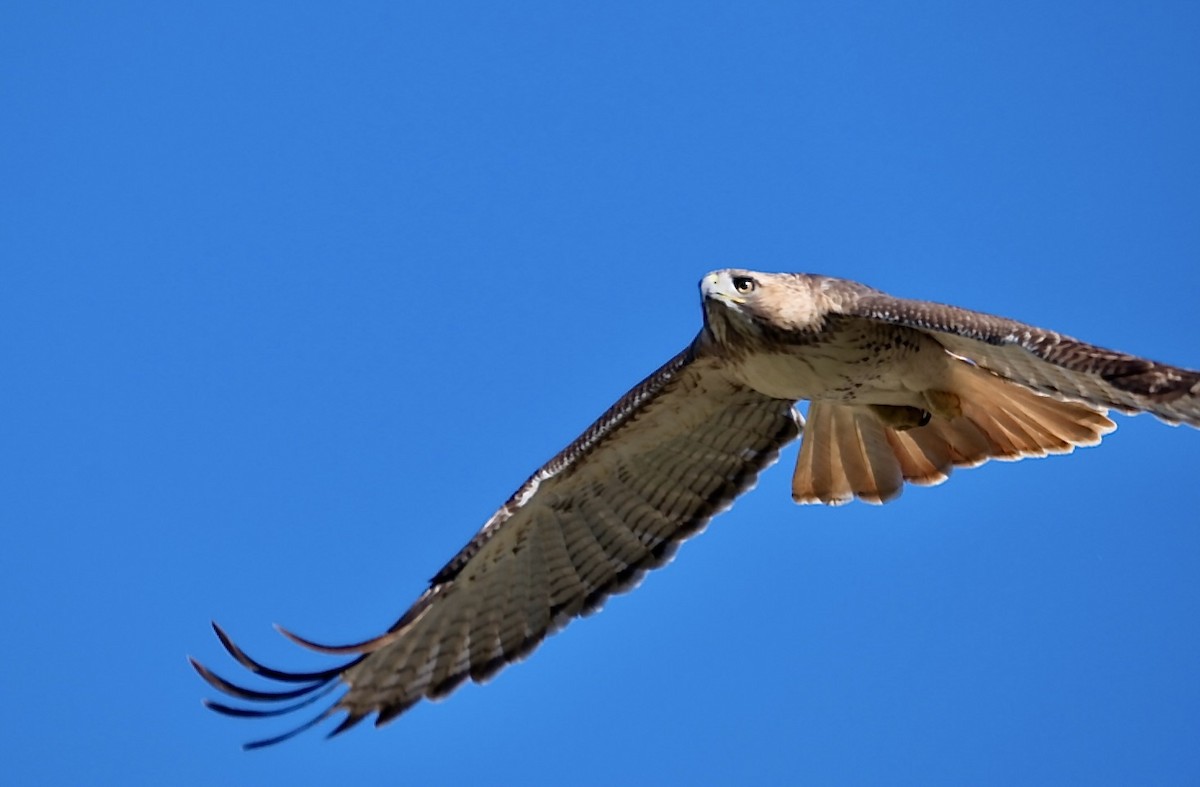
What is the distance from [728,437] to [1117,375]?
9.77 feet

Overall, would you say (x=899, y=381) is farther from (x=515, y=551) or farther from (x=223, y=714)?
(x=223, y=714)

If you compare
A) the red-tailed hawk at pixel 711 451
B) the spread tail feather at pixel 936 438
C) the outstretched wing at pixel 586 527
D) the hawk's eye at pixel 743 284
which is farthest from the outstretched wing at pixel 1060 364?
the outstretched wing at pixel 586 527

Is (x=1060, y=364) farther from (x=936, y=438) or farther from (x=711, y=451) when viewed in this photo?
(x=711, y=451)

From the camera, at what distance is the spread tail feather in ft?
30.9

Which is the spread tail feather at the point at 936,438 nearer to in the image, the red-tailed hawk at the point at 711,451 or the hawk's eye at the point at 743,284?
the red-tailed hawk at the point at 711,451

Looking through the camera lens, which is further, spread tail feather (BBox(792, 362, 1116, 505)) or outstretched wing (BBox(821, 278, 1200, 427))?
spread tail feather (BBox(792, 362, 1116, 505))

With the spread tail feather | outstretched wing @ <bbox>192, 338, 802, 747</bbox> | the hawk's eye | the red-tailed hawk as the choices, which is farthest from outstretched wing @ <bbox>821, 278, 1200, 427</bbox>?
outstretched wing @ <bbox>192, 338, 802, 747</bbox>

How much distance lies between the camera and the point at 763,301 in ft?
29.5

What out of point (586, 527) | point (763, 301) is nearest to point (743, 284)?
point (763, 301)

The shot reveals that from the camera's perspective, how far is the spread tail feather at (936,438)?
9.43 metres

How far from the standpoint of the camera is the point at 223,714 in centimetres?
841

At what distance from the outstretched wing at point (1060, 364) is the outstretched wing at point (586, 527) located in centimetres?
156

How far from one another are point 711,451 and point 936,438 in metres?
1.28

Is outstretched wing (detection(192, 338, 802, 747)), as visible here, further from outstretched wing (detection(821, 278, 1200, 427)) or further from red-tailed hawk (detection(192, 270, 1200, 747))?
outstretched wing (detection(821, 278, 1200, 427))
